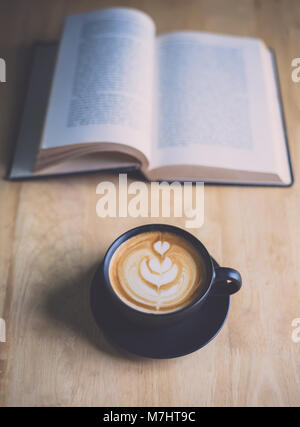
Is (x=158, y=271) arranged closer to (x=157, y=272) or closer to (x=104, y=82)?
(x=157, y=272)

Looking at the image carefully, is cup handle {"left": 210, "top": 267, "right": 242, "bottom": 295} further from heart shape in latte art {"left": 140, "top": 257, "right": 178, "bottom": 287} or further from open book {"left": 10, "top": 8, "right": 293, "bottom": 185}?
open book {"left": 10, "top": 8, "right": 293, "bottom": 185}

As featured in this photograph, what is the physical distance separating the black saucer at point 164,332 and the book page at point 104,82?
29cm

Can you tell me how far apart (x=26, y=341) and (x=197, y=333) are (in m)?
0.24

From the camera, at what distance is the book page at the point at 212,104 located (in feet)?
2.42

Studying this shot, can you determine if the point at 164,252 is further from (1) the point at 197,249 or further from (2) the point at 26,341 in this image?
(2) the point at 26,341

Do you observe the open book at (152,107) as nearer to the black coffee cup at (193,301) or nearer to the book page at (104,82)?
the book page at (104,82)

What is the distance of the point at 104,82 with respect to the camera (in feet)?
2.56

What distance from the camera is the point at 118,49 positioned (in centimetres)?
83

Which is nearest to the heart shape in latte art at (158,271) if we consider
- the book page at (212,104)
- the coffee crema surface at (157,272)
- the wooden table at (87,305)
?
the coffee crema surface at (157,272)

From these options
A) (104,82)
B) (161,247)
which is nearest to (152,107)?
(104,82)

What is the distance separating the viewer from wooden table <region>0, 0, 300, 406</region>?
563 millimetres

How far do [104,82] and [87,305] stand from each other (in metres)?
0.40

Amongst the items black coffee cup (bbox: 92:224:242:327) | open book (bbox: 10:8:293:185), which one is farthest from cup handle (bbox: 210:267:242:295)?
open book (bbox: 10:8:293:185)
